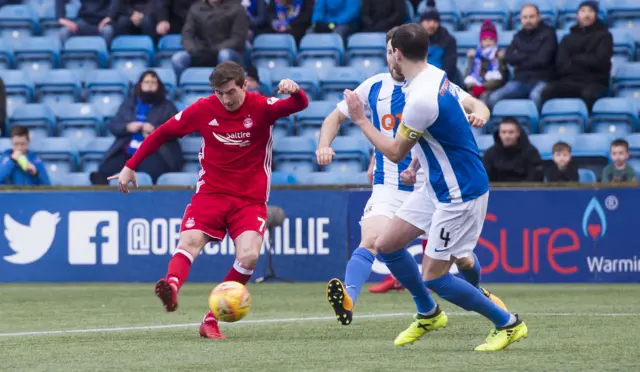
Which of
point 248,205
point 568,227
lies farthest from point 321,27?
point 248,205

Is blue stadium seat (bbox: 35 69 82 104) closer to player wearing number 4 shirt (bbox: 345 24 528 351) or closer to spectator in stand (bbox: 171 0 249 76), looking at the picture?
spectator in stand (bbox: 171 0 249 76)

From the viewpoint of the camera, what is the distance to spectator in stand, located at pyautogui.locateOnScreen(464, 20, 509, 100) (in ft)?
50.4

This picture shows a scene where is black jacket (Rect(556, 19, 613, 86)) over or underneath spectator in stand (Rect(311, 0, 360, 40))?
underneath

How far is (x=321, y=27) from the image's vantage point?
16.9 meters

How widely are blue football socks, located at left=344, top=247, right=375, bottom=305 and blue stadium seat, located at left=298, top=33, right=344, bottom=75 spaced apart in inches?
319

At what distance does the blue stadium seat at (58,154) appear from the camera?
15.8 meters

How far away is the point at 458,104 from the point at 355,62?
953 centimetres

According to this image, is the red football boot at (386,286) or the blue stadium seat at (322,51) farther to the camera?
the blue stadium seat at (322,51)

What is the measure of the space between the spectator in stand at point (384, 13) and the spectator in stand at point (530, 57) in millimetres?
1708

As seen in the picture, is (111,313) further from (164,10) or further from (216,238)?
(164,10)

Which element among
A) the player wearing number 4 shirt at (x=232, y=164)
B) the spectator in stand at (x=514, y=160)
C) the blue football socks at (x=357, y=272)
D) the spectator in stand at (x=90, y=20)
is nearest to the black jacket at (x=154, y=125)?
the spectator in stand at (x=90, y=20)

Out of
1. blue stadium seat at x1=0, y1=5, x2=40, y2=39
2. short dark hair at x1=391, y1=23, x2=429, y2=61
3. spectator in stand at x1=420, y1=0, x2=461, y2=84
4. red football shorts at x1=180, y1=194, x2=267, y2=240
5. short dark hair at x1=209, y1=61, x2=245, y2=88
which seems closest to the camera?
short dark hair at x1=391, y1=23, x2=429, y2=61

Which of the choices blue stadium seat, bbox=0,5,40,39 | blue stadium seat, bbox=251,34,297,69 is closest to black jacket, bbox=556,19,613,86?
blue stadium seat, bbox=251,34,297,69

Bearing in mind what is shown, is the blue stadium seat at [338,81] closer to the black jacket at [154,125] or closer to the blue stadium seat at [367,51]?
the blue stadium seat at [367,51]
